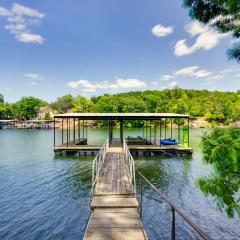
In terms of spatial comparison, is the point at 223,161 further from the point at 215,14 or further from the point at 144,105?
the point at 144,105

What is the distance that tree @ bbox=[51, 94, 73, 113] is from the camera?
390 ft

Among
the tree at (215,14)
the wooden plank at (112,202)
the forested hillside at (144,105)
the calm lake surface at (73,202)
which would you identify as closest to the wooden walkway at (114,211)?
the wooden plank at (112,202)

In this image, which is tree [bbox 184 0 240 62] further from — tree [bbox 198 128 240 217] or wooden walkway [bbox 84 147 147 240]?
wooden walkway [bbox 84 147 147 240]

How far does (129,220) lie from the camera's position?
7.10 metres

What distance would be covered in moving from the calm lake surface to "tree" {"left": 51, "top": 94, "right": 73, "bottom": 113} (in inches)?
3967

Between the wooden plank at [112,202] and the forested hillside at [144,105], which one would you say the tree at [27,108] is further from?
the wooden plank at [112,202]

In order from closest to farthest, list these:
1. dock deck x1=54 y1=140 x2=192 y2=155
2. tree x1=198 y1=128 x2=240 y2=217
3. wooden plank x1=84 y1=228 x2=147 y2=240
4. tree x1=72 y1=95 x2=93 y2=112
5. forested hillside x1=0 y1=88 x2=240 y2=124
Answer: tree x1=198 y1=128 x2=240 y2=217, wooden plank x1=84 y1=228 x2=147 y2=240, dock deck x1=54 y1=140 x2=192 y2=155, forested hillside x1=0 y1=88 x2=240 y2=124, tree x1=72 y1=95 x2=93 y2=112

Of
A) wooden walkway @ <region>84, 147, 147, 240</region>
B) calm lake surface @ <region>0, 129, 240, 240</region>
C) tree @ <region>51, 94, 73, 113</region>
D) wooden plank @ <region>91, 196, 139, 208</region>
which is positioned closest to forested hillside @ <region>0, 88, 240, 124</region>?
tree @ <region>51, 94, 73, 113</region>

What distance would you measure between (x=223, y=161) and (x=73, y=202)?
938 cm

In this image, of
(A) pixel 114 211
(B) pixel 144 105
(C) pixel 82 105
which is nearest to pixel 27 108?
(C) pixel 82 105

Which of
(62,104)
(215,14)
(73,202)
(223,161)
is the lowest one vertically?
(73,202)

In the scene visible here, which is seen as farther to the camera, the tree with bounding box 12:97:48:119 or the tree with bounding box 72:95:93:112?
the tree with bounding box 12:97:48:119

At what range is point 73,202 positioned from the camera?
37.9 ft

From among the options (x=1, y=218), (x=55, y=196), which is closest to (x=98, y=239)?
(x=1, y=218)
